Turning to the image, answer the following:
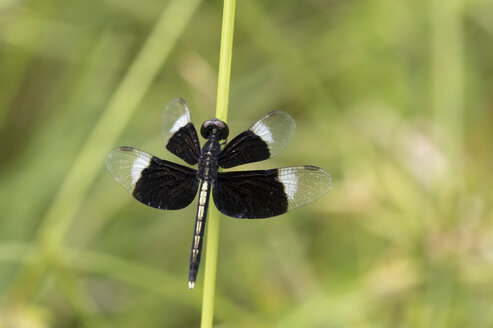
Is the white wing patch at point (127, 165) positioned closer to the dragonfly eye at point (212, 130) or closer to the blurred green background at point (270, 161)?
the dragonfly eye at point (212, 130)

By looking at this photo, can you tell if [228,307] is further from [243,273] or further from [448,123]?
[448,123]

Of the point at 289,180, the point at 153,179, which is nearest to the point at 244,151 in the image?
the point at 289,180

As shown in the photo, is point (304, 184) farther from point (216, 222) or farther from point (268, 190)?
point (216, 222)

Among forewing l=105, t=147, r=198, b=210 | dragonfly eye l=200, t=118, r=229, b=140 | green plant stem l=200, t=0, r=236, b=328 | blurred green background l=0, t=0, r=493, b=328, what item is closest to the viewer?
green plant stem l=200, t=0, r=236, b=328

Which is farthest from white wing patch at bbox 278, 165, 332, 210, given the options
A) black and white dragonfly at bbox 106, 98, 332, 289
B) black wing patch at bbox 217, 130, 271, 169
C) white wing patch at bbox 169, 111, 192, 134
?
white wing patch at bbox 169, 111, 192, 134

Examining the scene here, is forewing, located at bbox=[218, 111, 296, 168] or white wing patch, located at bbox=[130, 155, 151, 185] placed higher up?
forewing, located at bbox=[218, 111, 296, 168]

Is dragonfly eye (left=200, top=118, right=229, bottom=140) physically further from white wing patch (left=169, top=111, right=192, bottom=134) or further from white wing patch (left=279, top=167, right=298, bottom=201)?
white wing patch (left=279, top=167, right=298, bottom=201)

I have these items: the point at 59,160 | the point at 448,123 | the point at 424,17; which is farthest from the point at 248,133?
the point at 424,17

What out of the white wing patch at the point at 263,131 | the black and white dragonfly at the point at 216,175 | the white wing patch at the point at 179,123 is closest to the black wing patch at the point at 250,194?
the black and white dragonfly at the point at 216,175
